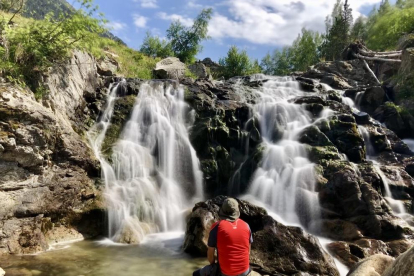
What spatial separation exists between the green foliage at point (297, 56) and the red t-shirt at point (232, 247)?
61.3 meters

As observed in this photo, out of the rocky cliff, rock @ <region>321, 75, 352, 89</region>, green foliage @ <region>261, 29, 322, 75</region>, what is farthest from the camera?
green foliage @ <region>261, 29, 322, 75</region>

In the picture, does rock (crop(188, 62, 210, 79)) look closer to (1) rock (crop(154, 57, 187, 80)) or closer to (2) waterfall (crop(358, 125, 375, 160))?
(1) rock (crop(154, 57, 187, 80))

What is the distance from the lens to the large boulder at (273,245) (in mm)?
8055

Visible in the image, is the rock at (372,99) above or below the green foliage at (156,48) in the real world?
below

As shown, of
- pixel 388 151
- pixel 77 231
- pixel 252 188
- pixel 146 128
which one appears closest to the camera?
pixel 77 231

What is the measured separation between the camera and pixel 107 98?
52.7 ft

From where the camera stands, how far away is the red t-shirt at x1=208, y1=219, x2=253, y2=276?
16.3ft

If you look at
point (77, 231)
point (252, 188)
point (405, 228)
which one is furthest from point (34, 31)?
point (405, 228)

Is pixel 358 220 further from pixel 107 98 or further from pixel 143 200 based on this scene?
pixel 107 98

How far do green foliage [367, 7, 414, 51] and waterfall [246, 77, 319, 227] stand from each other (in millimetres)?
32816

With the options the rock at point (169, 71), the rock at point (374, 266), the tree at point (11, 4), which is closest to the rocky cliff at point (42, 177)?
the tree at point (11, 4)

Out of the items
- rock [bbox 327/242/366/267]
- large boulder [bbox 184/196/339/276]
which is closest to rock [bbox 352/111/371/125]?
rock [bbox 327/242/366/267]

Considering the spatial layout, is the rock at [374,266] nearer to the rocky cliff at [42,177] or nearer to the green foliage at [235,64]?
the rocky cliff at [42,177]

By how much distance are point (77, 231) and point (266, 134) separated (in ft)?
36.4
